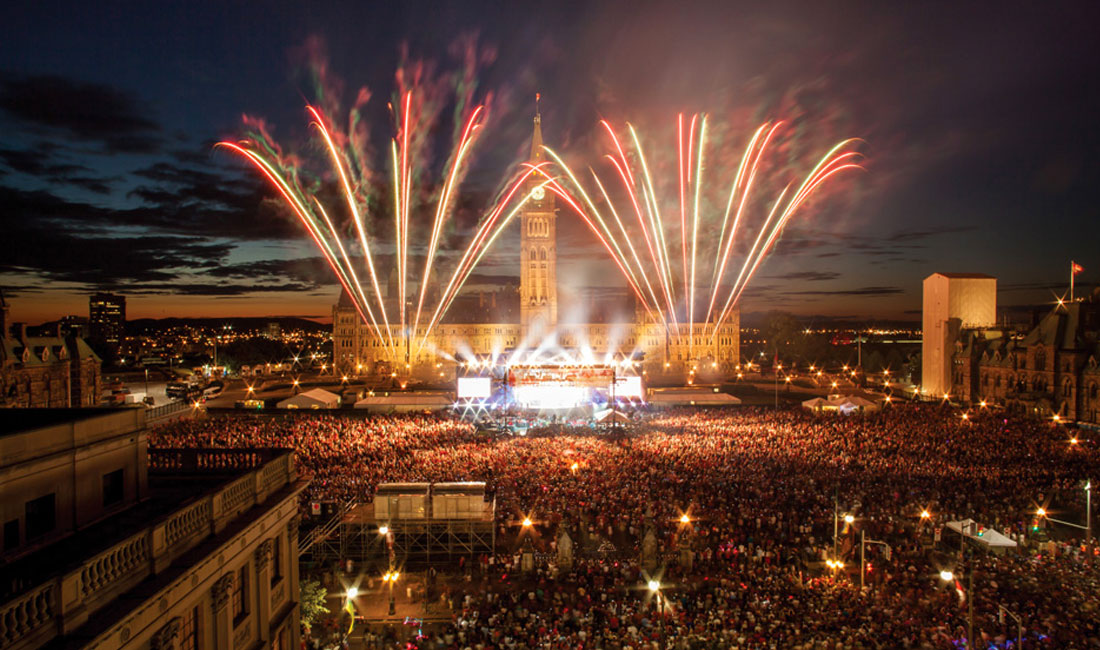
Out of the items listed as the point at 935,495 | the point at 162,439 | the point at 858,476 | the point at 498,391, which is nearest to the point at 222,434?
the point at 162,439

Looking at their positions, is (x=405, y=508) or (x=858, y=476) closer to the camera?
(x=405, y=508)

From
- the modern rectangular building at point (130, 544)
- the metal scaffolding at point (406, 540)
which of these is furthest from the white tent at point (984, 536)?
the modern rectangular building at point (130, 544)

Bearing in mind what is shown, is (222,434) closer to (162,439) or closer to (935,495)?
(162,439)

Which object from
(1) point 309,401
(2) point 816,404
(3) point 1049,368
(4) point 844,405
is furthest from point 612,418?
(3) point 1049,368

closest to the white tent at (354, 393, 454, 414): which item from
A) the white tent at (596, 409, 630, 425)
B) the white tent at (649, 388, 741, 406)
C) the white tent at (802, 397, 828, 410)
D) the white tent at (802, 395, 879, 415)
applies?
the white tent at (596, 409, 630, 425)

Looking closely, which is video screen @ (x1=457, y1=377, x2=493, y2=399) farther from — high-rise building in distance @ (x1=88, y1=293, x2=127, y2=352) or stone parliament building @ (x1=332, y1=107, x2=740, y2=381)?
high-rise building in distance @ (x1=88, y1=293, x2=127, y2=352)
